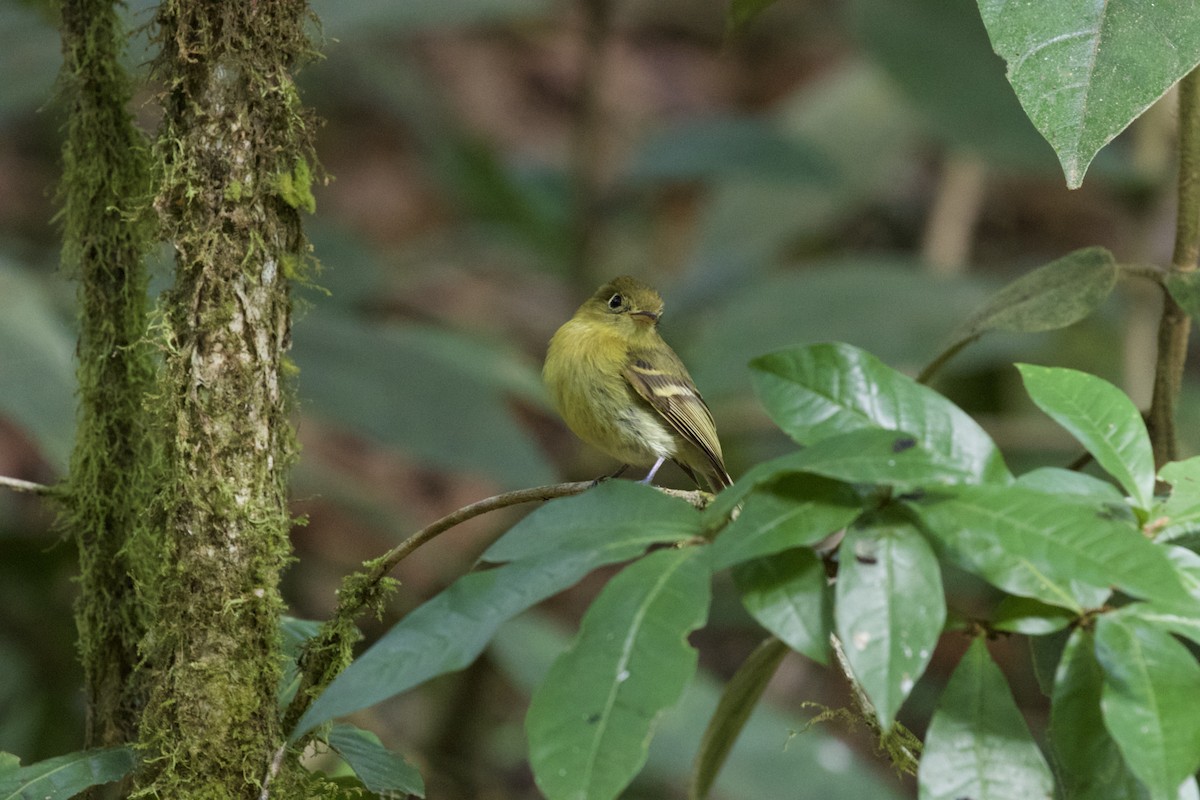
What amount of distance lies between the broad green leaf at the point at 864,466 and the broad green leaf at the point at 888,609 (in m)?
0.05

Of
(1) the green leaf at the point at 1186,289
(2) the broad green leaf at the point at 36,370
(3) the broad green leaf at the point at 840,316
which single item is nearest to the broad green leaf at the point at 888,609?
(1) the green leaf at the point at 1186,289

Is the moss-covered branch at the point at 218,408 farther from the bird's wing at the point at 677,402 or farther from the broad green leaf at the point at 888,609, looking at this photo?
the bird's wing at the point at 677,402

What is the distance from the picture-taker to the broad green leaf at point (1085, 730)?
115 centimetres

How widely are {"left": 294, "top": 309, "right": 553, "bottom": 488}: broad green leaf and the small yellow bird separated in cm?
21

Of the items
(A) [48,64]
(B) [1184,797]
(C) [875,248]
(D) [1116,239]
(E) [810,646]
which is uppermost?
(A) [48,64]

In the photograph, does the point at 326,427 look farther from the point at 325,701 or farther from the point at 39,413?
the point at 325,701

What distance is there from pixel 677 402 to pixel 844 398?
2004 millimetres

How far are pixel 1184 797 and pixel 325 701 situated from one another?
75 cm

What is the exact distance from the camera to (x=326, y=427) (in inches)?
272

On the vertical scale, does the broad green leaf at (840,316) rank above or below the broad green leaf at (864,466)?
above

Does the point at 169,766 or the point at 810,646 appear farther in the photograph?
the point at 169,766

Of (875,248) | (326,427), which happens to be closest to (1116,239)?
(875,248)

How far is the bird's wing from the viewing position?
3.24 m

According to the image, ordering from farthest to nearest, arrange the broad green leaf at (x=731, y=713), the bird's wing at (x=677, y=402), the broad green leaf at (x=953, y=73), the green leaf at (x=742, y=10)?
the broad green leaf at (x=953, y=73), the bird's wing at (x=677, y=402), the green leaf at (x=742, y=10), the broad green leaf at (x=731, y=713)
